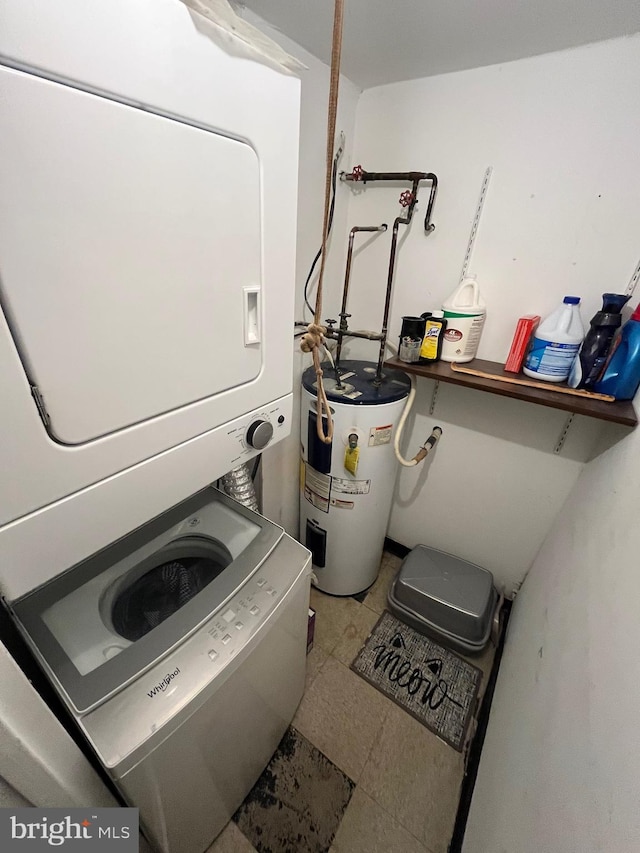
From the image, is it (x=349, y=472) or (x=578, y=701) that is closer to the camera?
(x=578, y=701)

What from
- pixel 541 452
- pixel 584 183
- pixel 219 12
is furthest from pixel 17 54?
pixel 541 452

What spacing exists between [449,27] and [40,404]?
1.33 meters

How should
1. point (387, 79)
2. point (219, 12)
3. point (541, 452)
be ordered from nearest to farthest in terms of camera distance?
point (219, 12) < point (387, 79) < point (541, 452)

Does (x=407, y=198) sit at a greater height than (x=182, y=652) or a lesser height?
greater

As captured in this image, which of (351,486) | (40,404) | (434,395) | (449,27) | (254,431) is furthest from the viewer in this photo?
(434,395)

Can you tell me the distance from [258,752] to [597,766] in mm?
901

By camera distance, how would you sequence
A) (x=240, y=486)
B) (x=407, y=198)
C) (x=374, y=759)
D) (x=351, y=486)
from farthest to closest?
1. (x=351, y=486)
2. (x=407, y=198)
3. (x=374, y=759)
4. (x=240, y=486)

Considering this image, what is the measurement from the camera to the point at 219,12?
18.5 inches

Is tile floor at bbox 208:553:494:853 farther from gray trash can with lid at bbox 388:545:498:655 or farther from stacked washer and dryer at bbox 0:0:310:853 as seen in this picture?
stacked washer and dryer at bbox 0:0:310:853

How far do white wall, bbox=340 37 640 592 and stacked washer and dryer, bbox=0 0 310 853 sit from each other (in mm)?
856

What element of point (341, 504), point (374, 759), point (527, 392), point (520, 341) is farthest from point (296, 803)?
point (520, 341)

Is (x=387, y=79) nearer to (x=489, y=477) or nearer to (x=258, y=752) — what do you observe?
(x=489, y=477)

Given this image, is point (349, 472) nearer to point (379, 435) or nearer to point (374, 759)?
point (379, 435)

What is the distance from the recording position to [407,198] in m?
1.24
